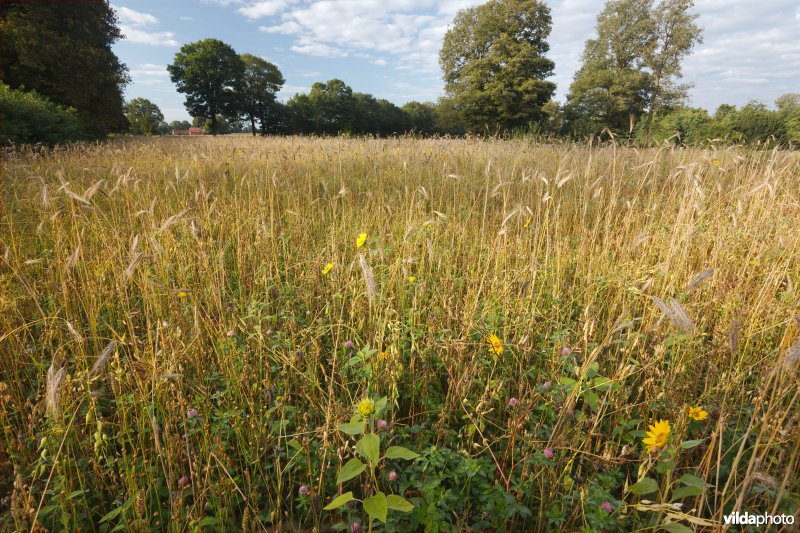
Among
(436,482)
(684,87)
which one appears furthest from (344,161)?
(684,87)

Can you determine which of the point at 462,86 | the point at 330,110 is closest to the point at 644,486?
the point at 462,86

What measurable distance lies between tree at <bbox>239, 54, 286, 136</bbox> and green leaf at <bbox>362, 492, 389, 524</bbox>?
1709 inches

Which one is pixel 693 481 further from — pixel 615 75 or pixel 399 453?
pixel 615 75

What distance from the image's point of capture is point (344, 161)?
6594 mm

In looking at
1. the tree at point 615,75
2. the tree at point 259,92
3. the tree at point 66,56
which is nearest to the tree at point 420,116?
the tree at point 259,92

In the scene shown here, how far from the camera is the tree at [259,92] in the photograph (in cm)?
3988

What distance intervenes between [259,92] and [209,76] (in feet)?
16.4

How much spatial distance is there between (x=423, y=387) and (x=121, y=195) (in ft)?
15.6

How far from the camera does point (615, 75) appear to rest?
2930cm

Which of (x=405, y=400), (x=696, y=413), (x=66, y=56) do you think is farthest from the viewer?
(x=66, y=56)

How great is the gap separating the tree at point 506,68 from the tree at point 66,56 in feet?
75.0

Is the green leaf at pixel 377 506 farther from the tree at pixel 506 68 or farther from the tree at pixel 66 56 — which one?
the tree at pixel 506 68

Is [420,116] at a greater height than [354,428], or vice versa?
[420,116]

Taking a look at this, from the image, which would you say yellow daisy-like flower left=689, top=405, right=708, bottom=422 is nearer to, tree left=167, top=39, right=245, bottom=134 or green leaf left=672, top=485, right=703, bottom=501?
green leaf left=672, top=485, right=703, bottom=501
